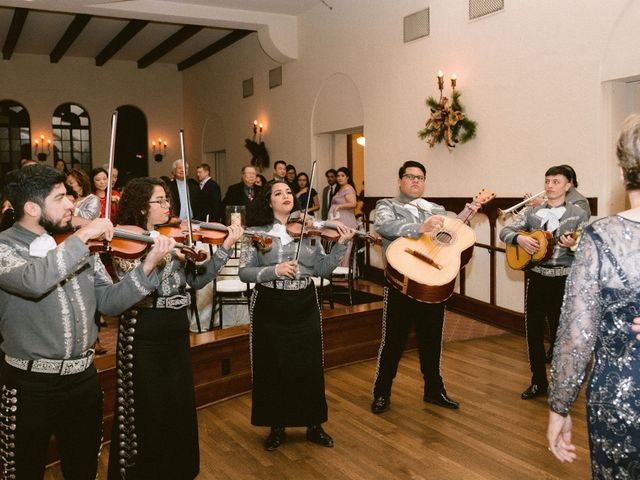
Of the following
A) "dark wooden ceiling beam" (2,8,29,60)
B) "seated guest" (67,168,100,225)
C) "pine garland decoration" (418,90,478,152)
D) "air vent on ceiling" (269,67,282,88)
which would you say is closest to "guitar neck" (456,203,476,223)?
"seated guest" (67,168,100,225)

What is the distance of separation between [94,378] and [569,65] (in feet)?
16.4

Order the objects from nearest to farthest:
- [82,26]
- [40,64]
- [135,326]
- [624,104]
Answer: [135,326] → [624,104] → [82,26] → [40,64]

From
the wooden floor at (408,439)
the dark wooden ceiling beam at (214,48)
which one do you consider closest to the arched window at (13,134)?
the dark wooden ceiling beam at (214,48)

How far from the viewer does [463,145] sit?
6.81 m

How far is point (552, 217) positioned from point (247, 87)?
8487mm

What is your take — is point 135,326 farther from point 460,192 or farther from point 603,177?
point 460,192

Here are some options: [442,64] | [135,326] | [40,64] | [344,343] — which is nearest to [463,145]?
[442,64]

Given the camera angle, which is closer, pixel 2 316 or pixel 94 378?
pixel 2 316

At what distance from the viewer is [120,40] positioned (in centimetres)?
1170

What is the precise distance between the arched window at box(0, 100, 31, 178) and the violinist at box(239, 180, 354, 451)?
456 inches

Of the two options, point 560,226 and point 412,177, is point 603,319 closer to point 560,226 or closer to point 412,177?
point 412,177

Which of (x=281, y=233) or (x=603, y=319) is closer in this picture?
(x=603, y=319)

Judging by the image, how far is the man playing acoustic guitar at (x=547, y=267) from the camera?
4.05 meters

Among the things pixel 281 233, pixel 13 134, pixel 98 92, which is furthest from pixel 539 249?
pixel 13 134
